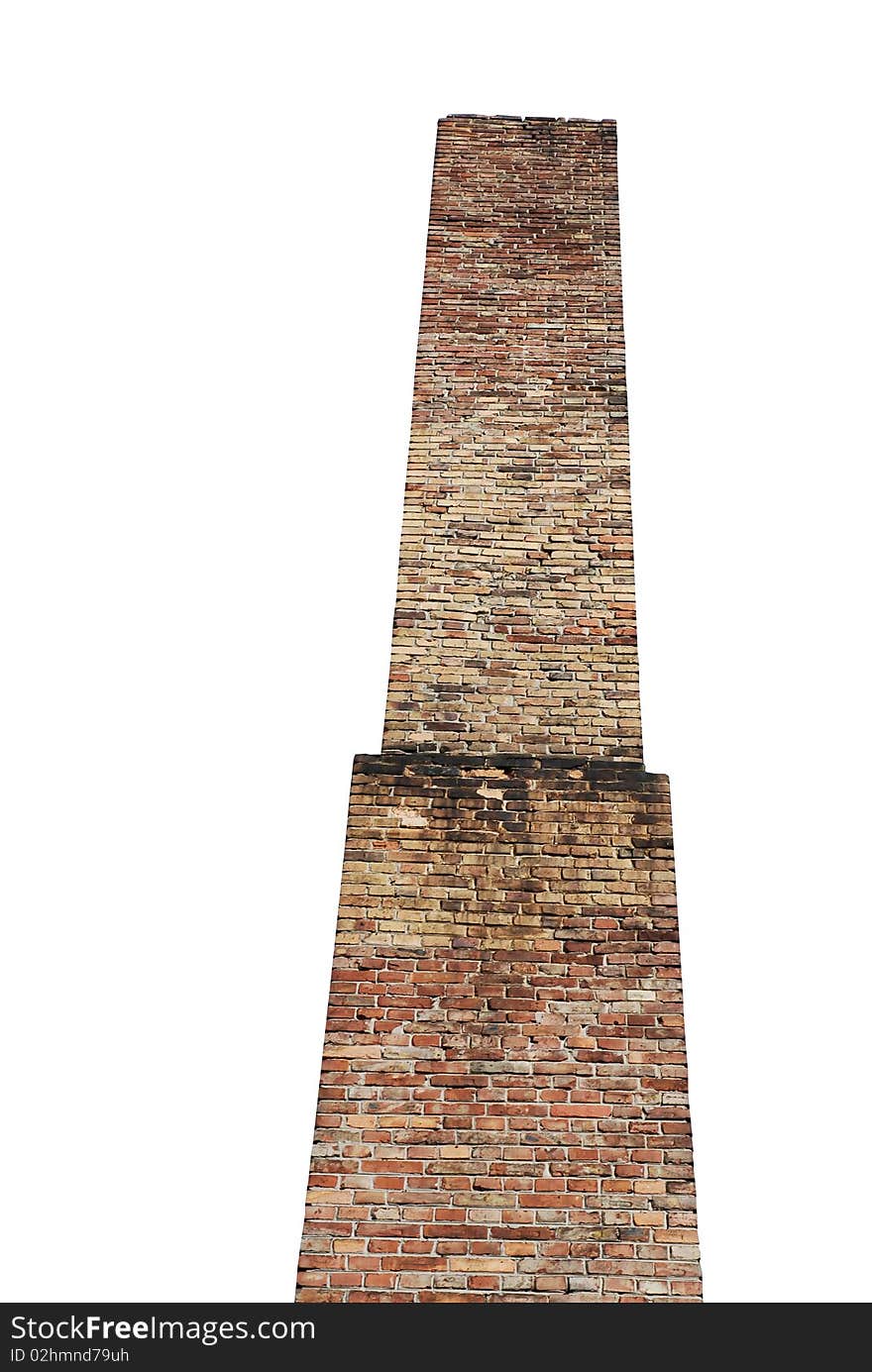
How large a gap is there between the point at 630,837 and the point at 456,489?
192 cm

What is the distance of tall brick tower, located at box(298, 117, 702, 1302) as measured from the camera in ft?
11.7

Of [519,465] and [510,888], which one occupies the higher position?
[519,465]

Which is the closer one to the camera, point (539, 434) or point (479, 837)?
point (479, 837)

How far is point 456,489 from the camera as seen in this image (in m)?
5.12

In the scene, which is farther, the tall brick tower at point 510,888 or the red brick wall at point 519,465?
the red brick wall at point 519,465

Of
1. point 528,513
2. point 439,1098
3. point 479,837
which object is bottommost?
point 439,1098

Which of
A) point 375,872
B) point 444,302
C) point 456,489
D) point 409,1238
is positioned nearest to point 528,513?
point 456,489

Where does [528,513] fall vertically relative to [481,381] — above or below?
below

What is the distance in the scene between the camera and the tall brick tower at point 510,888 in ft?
11.7

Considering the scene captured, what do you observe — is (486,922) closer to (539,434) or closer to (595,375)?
(539,434)

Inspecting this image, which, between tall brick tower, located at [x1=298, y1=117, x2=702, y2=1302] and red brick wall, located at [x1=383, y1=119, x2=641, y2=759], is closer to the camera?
tall brick tower, located at [x1=298, y1=117, x2=702, y2=1302]

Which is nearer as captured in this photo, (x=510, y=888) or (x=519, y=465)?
(x=510, y=888)

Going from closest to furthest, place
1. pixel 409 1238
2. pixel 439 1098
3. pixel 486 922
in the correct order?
pixel 409 1238 < pixel 439 1098 < pixel 486 922

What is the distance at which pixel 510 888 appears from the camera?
4.14 metres
